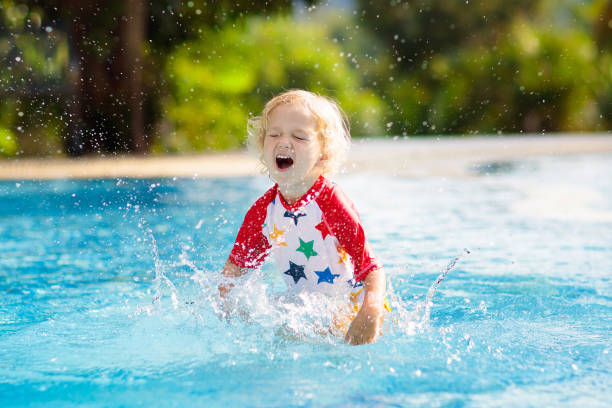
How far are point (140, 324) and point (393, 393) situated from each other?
4.79ft

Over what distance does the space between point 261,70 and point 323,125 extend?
51.6ft

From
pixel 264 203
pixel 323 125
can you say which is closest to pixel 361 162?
pixel 264 203

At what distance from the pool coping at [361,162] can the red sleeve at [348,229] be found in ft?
17.5

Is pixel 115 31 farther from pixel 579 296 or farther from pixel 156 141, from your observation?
pixel 579 296

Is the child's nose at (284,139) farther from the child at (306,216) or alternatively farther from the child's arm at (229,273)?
the child's arm at (229,273)

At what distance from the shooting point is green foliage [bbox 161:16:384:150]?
46.1 ft

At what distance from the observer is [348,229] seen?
3.06m

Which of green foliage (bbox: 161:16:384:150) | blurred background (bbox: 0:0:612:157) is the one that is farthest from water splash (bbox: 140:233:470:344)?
green foliage (bbox: 161:16:384:150)

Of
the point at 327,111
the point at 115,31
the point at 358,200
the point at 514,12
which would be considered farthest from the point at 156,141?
the point at 514,12

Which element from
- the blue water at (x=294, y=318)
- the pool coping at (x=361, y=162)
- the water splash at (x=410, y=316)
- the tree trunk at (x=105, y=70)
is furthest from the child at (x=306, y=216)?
the tree trunk at (x=105, y=70)

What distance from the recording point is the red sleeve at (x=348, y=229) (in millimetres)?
3025

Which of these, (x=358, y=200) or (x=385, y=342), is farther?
(x=358, y=200)

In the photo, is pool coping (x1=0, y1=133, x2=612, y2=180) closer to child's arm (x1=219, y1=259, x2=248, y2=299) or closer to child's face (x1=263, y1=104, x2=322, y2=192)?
child's arm (x1=219, y1=259, x2=248, y2=299)

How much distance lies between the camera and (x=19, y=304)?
4.07 m
